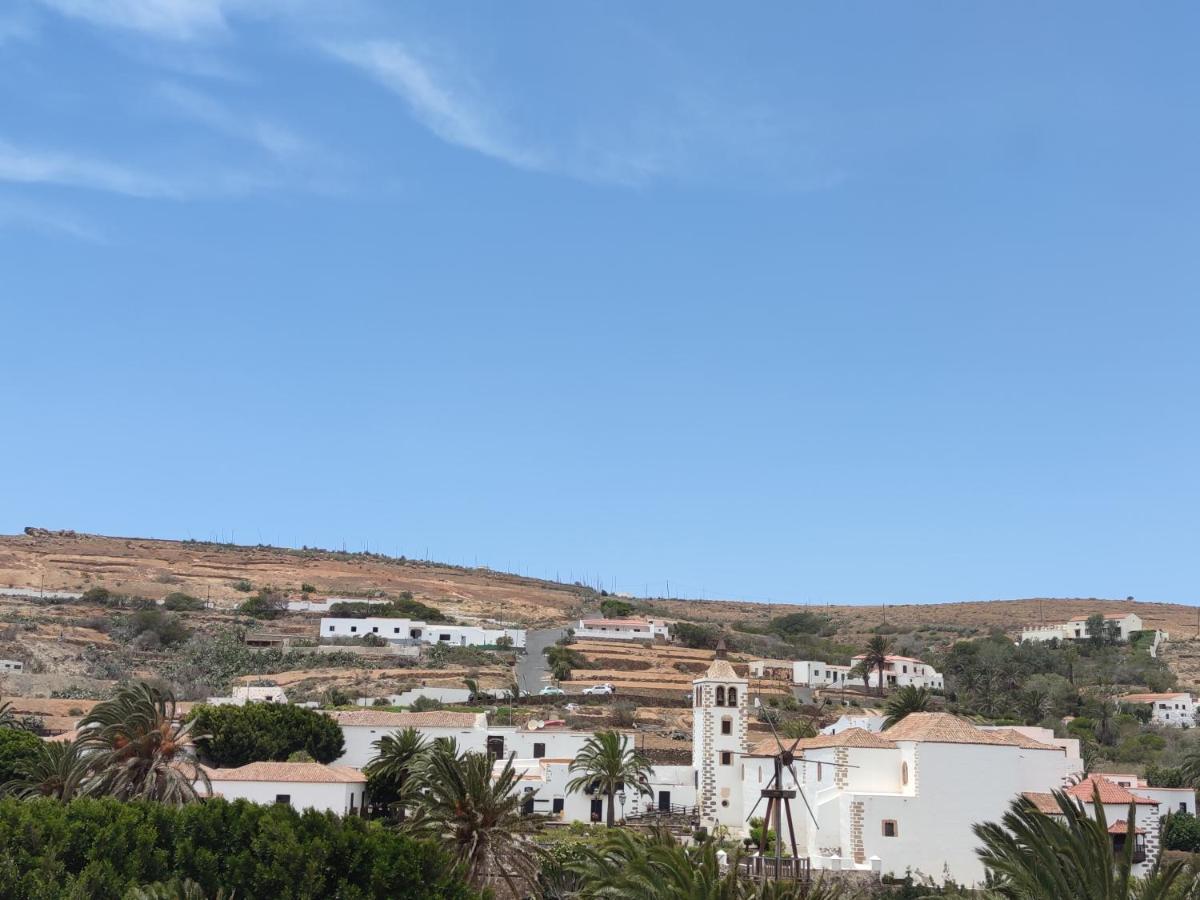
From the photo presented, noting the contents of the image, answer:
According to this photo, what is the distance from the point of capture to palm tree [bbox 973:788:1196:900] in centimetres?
1866

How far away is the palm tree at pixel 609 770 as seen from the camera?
5181 cm

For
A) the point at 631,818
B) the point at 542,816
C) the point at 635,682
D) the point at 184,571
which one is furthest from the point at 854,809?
the point at 184,571

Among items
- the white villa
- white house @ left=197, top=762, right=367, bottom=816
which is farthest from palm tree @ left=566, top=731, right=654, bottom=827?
the white villa

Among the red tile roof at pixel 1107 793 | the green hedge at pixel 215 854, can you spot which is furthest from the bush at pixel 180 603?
the red tile roof at pixel 1107 793

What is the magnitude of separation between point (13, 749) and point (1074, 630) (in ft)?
347

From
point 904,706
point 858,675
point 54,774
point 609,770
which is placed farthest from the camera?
point 858,675

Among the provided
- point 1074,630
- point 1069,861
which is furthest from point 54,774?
point 1074,630

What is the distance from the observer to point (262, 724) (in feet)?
179

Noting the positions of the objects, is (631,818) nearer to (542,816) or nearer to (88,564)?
(542,816)

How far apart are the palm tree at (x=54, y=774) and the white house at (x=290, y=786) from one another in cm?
626

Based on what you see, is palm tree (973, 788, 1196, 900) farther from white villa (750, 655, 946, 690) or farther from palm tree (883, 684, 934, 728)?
white villa (750, 655, 946, 690)

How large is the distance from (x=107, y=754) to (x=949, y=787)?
2924 centimetres

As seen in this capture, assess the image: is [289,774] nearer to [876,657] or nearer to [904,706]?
[904,706]

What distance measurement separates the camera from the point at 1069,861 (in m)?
19.4
